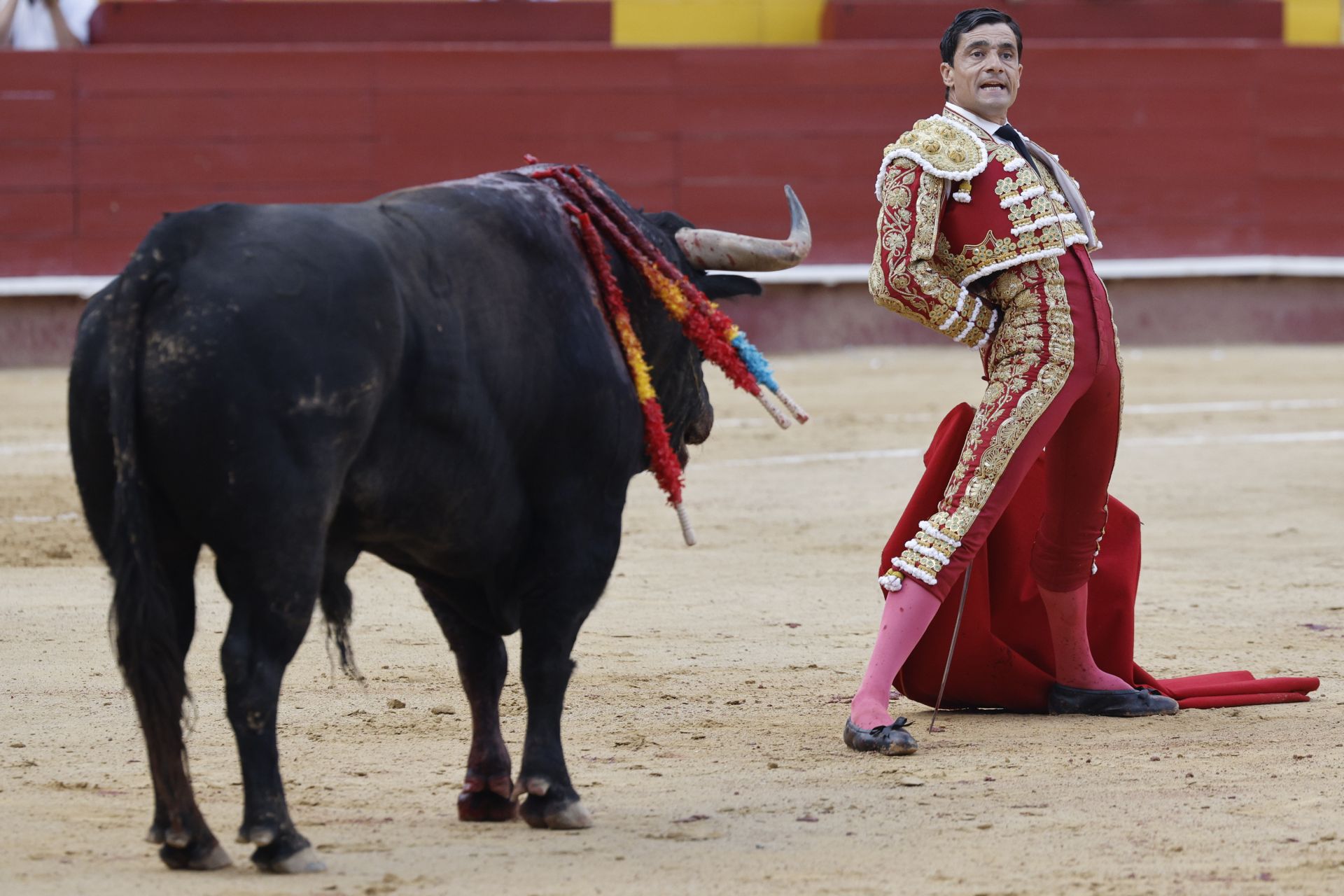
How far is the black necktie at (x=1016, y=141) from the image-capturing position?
358 centimetres

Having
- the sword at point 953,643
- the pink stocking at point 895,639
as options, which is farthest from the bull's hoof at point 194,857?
the sword at point 953,643

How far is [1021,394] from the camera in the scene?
353cm

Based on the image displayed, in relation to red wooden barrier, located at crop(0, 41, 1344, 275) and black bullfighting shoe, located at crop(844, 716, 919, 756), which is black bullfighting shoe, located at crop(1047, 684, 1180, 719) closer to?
black bullfighting shoe, located at crop(844, 716, 919, 756)

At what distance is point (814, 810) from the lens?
10.1ft

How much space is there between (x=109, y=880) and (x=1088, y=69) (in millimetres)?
10197

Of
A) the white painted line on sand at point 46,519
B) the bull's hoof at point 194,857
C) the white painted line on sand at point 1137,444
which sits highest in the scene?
the bull's hoof at point 194,857

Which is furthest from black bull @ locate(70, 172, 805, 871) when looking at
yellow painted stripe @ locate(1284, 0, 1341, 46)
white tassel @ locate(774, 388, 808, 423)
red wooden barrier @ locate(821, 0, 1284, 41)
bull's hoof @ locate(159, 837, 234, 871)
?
yellow painted stripe @ locate(1284, 0, 1341, 46)

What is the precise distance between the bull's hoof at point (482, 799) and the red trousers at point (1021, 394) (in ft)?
2.97

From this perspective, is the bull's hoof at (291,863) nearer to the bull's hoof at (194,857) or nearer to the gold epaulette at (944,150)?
the bull's hoof at (194,857)

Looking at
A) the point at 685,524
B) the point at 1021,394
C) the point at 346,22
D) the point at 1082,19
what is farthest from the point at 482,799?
the point at 1082,19

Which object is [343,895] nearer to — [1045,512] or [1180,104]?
[1045,512]

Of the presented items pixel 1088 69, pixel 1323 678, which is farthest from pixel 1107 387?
pixel 1088 69

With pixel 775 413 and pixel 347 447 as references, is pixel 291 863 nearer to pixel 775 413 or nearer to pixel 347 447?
pixel 347 447

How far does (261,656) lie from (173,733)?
0.55 ft
